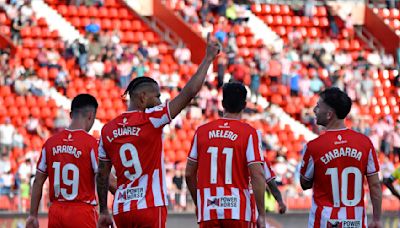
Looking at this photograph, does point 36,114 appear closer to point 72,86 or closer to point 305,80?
point 72,86

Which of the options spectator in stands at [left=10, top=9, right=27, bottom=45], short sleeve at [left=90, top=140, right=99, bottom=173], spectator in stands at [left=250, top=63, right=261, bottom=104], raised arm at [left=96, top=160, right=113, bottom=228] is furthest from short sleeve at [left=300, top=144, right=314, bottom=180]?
spectator in stands at [left=10, top=9, right=27, bottom=45]

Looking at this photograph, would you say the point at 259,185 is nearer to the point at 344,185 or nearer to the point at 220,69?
the point at 344,185

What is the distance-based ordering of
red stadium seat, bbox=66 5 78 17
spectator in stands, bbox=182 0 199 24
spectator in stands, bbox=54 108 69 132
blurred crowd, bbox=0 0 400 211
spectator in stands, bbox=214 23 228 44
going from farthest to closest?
spectator in stands, bbox=182 0 199 24, spectator in stands, bbox=214 23 228 44, red stadium seat, bbox=66 5 78 17, blurred crowd, bbox=0 0 400 211, spectator in stands, bbox=54 108 69 132

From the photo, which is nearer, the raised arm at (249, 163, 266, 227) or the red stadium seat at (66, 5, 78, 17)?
the raised arm at (249, 163, 266, 227)

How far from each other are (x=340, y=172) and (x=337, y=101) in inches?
23.6

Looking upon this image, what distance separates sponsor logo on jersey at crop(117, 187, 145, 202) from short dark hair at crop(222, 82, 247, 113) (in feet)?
3.45

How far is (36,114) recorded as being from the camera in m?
27.3

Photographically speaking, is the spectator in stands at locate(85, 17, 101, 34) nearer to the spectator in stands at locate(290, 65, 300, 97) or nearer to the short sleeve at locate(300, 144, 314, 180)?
the spectator in stands at locate(290, 65, 300, 97)

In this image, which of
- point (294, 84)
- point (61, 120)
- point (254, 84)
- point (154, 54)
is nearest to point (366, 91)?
point (294, 84)

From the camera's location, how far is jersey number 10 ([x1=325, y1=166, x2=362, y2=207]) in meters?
10.5

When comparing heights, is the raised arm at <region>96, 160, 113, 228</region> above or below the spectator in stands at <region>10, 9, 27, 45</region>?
below

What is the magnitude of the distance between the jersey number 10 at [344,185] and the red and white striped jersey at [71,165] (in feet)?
8.21

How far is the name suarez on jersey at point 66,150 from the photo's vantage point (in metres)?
11.8

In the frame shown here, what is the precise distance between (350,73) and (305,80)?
1.39 meters
